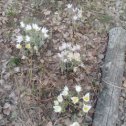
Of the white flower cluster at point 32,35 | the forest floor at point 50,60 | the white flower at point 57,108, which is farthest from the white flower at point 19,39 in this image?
the white flower at point 57,108

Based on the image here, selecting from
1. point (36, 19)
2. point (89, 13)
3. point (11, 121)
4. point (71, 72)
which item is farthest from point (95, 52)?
point (11, 121)

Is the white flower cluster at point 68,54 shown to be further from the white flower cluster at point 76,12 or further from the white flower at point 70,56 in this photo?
the white flower cluster at point 76,12

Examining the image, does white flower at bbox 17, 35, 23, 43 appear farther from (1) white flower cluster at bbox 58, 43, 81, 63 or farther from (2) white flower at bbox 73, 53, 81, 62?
(2) white flower at bbox 73, 53, 81, 62

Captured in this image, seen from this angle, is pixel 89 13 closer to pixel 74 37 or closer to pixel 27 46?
pixel 74 37

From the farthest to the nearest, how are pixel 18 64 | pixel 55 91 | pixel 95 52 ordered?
pixel 95 52 → pixel 18 64 → pixel 55 91

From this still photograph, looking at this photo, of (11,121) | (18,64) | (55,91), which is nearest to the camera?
(11,121)

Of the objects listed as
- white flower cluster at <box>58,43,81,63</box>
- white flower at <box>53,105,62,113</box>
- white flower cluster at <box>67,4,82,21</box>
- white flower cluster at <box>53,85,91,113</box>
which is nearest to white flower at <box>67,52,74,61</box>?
white flower cluster at <box>58,43,81,63</box>
